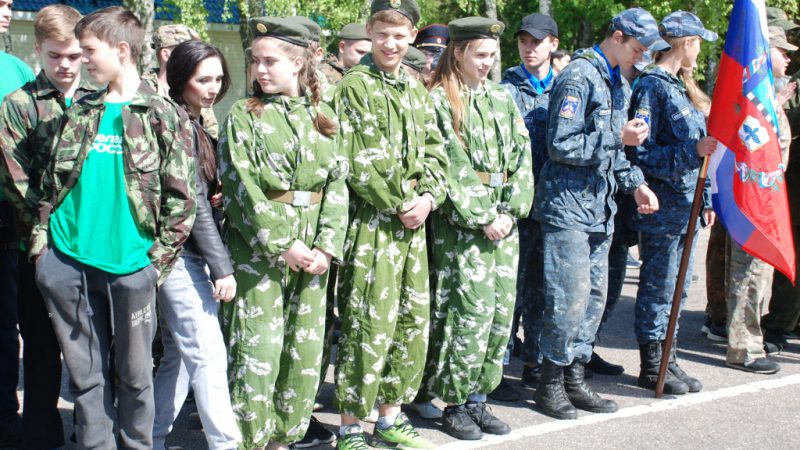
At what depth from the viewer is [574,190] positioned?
4969mm

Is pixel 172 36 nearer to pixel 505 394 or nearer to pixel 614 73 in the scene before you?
pixel 614 73

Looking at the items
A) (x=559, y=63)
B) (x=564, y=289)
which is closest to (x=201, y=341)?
(x=564, y=289)

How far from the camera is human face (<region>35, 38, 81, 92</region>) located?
3973mm

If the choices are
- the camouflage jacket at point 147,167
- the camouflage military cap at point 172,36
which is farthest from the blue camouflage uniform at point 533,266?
the camouflage jacket at point 147,167

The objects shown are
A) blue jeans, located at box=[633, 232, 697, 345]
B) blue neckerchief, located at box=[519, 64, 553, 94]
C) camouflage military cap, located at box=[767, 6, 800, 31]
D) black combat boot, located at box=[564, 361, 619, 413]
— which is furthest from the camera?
camouflage military cap, located at box=[767, 6, 800, 31]

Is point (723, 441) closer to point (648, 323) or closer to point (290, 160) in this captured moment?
point (648, 323)

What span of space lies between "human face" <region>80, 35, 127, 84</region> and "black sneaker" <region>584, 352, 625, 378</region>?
3719 millimetres

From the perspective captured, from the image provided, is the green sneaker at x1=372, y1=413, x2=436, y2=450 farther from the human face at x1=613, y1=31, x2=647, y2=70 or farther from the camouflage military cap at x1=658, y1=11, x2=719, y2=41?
the camouflage military cap at x1=658, y1=11, x2=719, y2=41

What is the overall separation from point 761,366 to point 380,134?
3325mm

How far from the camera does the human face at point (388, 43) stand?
4230 millimetres

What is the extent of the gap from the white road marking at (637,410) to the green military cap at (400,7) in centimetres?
213

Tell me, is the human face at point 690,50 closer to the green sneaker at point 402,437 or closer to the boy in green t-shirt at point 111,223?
the green sneaker at point 402,437

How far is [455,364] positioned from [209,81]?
6.12 feet

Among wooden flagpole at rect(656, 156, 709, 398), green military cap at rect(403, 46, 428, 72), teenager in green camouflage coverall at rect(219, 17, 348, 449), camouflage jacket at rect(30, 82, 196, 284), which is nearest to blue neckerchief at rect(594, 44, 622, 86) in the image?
wooden flagpole at rect(656, 156, 709, 398)
